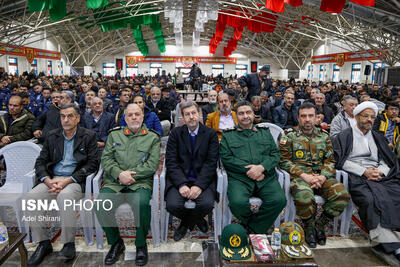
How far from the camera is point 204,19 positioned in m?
10.2

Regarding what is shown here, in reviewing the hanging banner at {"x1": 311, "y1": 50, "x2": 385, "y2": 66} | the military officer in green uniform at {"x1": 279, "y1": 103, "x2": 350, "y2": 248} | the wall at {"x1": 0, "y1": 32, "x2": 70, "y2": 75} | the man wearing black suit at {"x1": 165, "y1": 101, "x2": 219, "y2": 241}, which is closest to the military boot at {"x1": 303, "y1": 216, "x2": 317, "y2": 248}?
the military officer in green uniform at {"x1": 279, "y1": 103, "x2": 350, "y2": 248}

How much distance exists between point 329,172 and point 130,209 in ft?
6.18

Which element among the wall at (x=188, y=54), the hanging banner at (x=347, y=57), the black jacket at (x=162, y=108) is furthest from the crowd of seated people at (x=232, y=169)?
the wall at (x=188, y=54)

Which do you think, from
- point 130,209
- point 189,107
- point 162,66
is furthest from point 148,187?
point 162,66

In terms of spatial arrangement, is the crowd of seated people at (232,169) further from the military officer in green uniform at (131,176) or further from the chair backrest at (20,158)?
the chair backrest at (20,158)

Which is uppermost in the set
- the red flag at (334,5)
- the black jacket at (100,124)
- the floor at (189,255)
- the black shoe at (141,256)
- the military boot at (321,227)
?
the red flag at (334,5)

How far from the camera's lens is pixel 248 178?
103 inches

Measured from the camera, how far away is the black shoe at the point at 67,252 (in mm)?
2219

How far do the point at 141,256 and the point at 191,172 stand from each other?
87 centimetres

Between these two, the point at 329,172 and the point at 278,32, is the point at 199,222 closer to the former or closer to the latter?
the point at 329,172

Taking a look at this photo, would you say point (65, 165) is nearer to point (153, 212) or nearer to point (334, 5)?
point (153, 212)

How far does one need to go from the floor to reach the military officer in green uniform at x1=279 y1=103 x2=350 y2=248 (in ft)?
0.55

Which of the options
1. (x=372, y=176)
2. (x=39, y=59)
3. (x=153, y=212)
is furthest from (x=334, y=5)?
(x=39, y=59)

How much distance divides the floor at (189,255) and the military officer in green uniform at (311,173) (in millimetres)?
166
